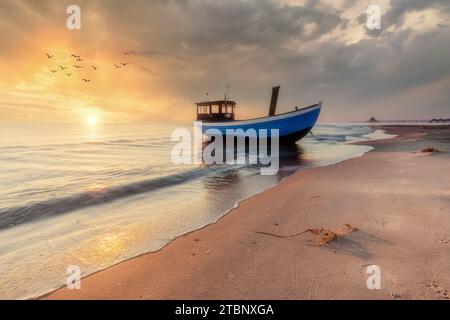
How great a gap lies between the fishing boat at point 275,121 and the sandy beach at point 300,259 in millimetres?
19599

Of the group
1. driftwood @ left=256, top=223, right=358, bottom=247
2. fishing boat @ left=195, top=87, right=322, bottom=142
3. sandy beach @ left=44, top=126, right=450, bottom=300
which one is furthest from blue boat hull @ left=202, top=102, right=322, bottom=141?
driftwood @ left=256, top=223, right=358, bottom=247

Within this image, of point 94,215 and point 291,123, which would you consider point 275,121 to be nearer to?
point 291,123

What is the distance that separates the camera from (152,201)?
305 inches

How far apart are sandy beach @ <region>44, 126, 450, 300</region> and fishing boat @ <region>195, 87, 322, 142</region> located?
19.6 m

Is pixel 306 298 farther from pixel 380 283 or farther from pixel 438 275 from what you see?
pixel 438 275

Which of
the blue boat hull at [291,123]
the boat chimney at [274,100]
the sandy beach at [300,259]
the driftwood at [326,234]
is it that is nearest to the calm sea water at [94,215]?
the sandy beach at [300,259]

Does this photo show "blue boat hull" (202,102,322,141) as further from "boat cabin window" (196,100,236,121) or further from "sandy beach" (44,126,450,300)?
"sandy beach" (44,126,450,300)

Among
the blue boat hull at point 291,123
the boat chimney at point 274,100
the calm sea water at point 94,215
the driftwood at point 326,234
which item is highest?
the boat chimney at point 274,100

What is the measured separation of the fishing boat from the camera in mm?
24828

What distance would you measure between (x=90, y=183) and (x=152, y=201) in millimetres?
3832

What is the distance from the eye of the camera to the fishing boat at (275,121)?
24.8 meters

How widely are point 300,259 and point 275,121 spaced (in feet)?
75.6

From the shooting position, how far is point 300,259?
3.47 m

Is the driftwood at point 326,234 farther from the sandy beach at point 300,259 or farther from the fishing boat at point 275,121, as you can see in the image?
the fishing boat at point 275,121
